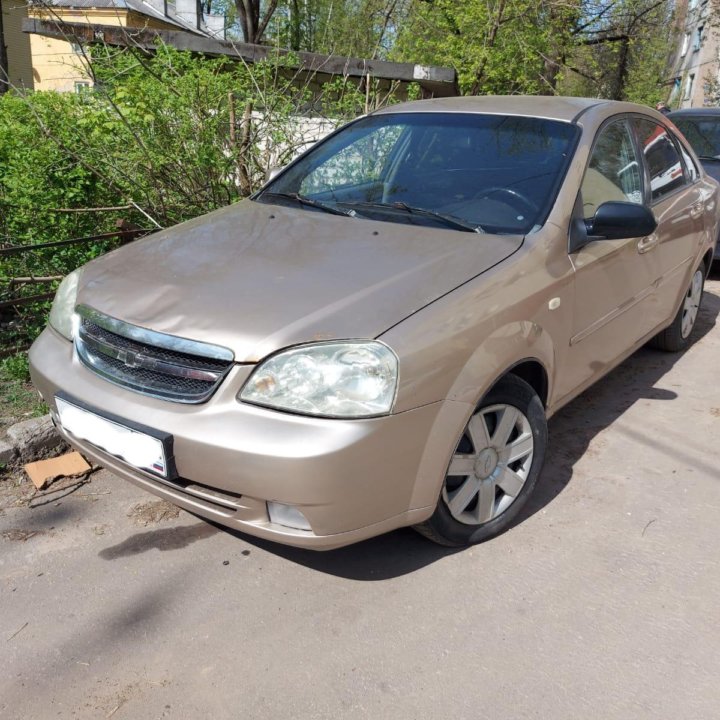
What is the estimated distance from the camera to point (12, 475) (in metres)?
3.33

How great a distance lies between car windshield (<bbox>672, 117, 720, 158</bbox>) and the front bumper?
6.33 m

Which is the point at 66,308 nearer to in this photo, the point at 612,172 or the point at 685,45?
the point at 612,172

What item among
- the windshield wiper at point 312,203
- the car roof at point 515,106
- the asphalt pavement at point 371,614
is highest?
the car roof at point 515,106

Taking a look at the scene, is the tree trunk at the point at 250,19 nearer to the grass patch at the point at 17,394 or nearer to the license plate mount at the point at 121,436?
the grass patch at the point at 17,394

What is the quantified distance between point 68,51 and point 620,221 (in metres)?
10.2

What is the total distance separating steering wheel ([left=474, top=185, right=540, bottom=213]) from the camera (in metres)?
2.96

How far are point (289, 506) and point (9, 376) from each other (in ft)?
8.51

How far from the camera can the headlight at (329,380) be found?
7.08 ft

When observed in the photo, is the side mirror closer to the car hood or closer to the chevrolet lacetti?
the chevrolet lacetti

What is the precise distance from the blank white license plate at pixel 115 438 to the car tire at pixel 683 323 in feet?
11.8

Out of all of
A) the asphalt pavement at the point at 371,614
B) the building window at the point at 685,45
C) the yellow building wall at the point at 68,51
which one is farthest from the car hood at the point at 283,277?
the building window at the point at 685,45

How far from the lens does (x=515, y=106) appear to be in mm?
3555

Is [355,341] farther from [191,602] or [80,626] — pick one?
[80,626]

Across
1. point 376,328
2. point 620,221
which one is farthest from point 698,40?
point 376,328
